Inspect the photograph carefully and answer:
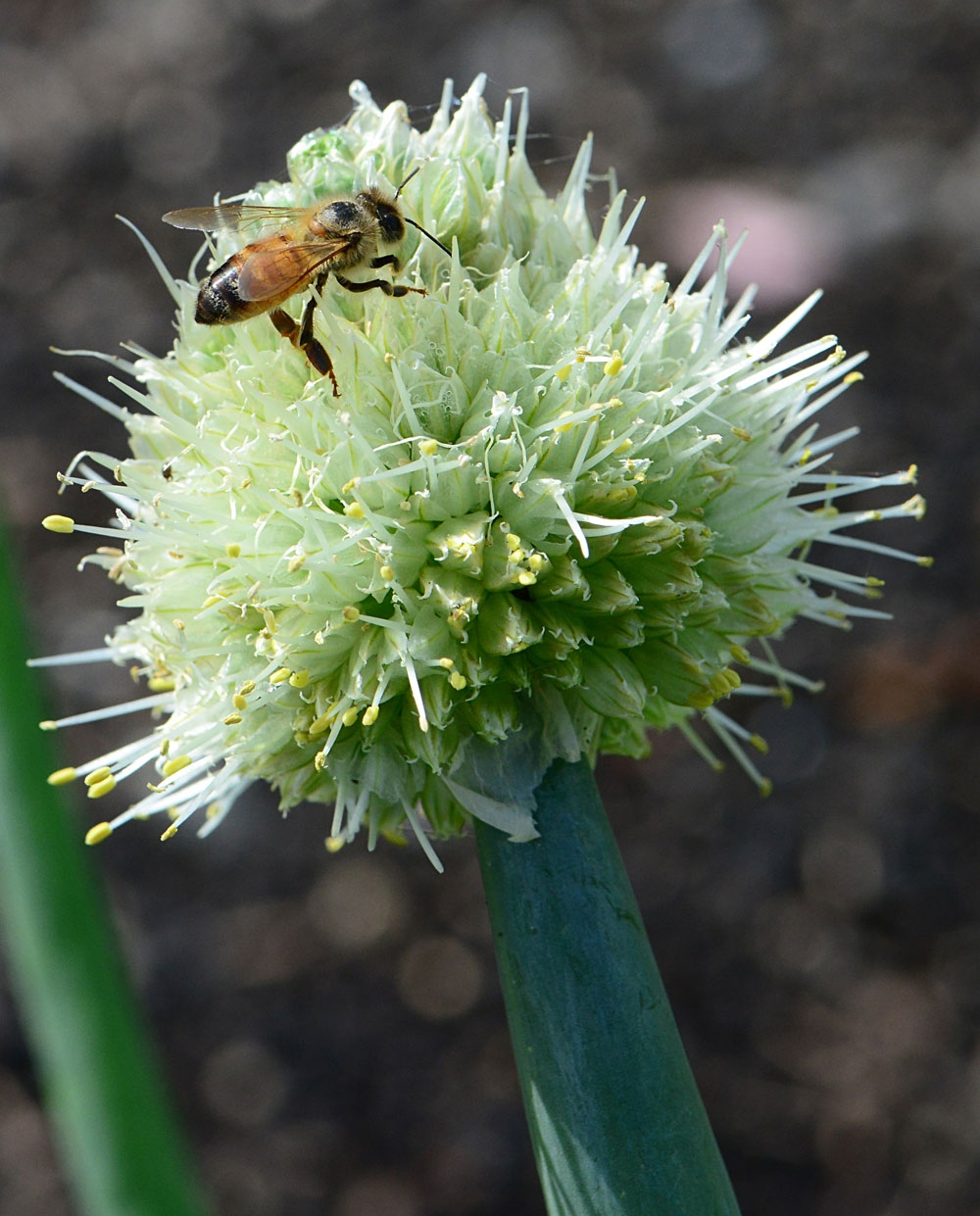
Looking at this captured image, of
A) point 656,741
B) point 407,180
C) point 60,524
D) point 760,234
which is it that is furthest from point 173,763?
point 760,234

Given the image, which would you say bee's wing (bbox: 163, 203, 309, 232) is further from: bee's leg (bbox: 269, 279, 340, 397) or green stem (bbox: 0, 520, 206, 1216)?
green stem (bbox: 0, 520, 206, 1216)

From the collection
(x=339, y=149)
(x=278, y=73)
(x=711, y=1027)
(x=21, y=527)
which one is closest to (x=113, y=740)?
(x=21, y=527)

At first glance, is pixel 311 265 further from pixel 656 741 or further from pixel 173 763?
pixel 656 741

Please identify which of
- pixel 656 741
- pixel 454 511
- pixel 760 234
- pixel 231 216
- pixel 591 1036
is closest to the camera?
pixel 591 1036

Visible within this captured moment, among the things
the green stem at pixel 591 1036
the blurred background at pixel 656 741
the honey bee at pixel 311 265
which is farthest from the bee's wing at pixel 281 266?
the blurred background at pixel 656 741

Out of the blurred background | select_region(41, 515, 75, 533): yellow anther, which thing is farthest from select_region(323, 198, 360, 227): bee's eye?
the blurred background

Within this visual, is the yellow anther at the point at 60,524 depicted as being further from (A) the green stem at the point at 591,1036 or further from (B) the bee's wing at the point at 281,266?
(A) the green stem at the point at 591,1036
